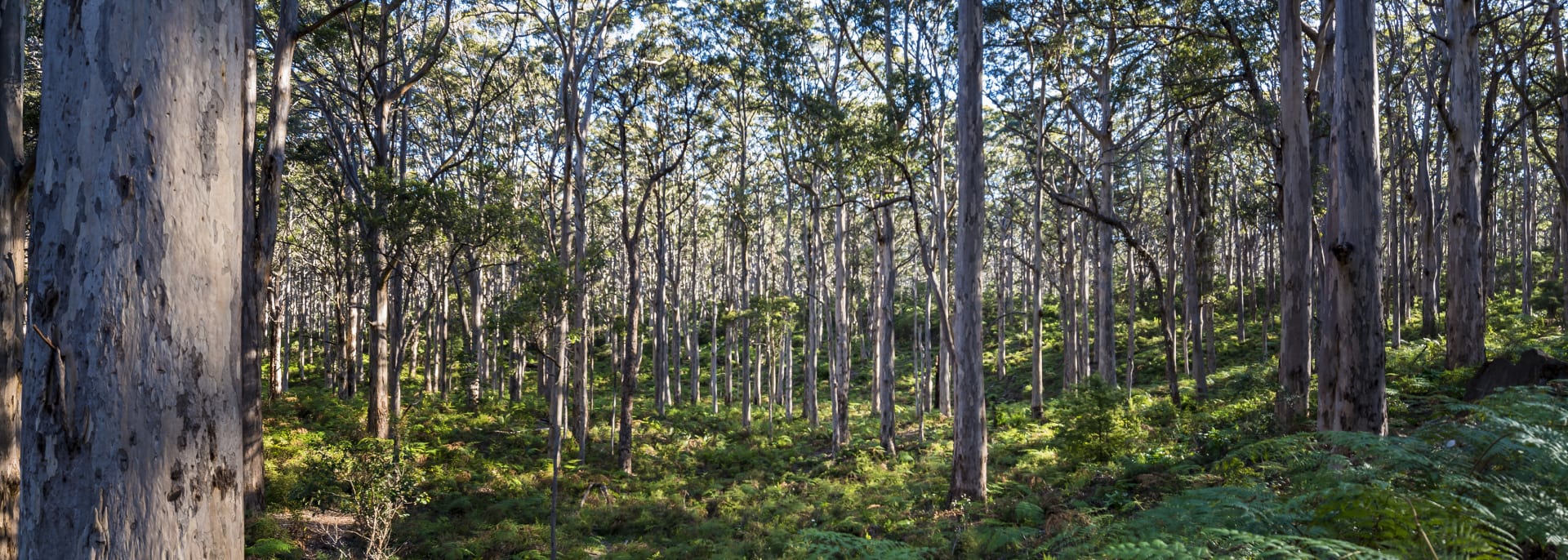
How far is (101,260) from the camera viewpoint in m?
1.92

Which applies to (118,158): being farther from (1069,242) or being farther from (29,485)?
(1069,242)

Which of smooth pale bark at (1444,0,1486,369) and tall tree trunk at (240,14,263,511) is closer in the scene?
tall tree trunk at (240,14,263,511)

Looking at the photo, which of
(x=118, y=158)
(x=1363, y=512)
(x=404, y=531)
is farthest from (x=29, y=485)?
(x=404, y=531)

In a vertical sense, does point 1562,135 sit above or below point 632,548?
above

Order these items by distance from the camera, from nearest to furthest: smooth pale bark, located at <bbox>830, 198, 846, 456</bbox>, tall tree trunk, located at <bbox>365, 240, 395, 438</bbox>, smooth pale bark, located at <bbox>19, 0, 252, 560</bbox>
Result: 1. smooth pale bark, located at <bbox>19, 0, 252, 560</bbox>
2. tall tree trunk, located at <bbox>365, 240, 395, 438</bbox>
3. smooth pale bark, located at <bbox>830, 198, 846, 456</bbox>

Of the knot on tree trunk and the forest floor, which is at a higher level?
the knot on tree trunk

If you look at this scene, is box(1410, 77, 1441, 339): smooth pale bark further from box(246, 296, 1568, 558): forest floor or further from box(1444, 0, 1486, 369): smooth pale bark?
box(1444, 0, 1486, 369): smooth pale bark

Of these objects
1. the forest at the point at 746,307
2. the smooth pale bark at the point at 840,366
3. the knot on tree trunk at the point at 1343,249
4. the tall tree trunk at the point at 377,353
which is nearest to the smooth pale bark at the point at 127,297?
the forest at the point at 746,307

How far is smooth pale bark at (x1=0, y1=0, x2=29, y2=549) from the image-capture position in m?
4.37

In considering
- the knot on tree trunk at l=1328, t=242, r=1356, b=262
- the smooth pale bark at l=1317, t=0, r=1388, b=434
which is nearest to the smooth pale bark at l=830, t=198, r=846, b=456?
the smooth pale bark at l=1317, t=0, r=1388, b=434

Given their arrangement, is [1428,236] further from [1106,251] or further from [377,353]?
[377,353]

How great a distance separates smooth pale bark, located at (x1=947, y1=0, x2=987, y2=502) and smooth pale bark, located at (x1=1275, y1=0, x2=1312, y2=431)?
3.69 m

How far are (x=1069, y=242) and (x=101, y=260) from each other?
18414 millimetres

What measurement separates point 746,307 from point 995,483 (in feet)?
49.7
